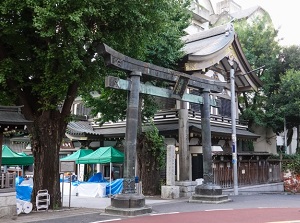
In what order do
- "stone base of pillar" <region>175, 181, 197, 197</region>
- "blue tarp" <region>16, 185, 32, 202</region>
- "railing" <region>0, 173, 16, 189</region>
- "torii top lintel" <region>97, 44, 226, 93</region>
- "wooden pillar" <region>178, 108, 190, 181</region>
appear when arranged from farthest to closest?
"wooden pillar" <region>178, 108, 190, 181</region> → "stone base of pillar" <region>175, 181, 197, 197</region> → "blue tarp" <region>16, 185, 32, 202</region> → "railing" <region>0, 173, 16, 189</region> → "torii top lintel" <region>97, 44, 226, 93</region>

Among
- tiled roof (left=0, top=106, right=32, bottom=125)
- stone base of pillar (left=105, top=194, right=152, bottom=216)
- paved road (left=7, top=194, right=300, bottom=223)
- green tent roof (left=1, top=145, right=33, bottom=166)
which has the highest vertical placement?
tiled roof (left=0, top=106, right=32, bottom=125)

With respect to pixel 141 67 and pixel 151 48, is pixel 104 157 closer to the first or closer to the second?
pixel 151 48

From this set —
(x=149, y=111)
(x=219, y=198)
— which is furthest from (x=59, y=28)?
(x=219, y=198)

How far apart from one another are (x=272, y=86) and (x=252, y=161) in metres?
7.78

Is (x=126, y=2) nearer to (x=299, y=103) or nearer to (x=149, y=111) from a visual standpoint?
(x=149, y=111)

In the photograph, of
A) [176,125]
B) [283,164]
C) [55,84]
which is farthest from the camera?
[283,164]

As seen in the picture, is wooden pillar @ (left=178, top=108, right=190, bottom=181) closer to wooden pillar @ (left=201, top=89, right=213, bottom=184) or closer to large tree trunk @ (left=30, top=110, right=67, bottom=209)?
wooden pillar @ (left=201, top=89, right=213, bottom=184)

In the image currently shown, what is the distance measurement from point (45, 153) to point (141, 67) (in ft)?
17.6

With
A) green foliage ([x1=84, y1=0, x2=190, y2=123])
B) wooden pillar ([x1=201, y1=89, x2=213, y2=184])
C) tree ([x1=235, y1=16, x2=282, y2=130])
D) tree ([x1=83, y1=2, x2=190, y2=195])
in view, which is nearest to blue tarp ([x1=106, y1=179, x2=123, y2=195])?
tree ([x1=83, y1=2, x2=190, y2=195])

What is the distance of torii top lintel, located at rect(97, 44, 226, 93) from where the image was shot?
1255cm

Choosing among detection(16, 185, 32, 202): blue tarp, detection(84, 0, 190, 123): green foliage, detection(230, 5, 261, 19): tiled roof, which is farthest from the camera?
detection(230, 5, 261, 19): tiled roof

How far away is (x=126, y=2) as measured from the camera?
12383 mm

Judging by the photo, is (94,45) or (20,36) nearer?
(20,36)

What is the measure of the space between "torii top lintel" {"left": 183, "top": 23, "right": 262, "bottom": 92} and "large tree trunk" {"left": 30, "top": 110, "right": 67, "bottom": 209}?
374 inches
